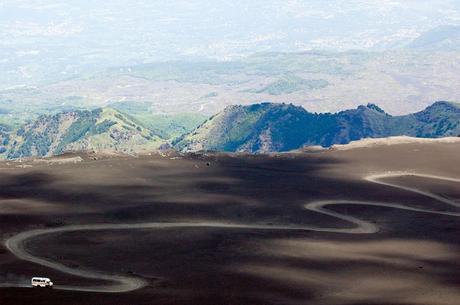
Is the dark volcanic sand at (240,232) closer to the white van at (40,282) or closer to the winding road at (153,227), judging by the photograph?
the winding road at (153,227)

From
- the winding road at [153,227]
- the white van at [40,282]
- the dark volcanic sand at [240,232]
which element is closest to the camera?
the white van at [40,282]

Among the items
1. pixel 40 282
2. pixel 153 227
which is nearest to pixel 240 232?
pixel 153 227

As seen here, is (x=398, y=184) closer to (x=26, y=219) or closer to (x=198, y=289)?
(x=26, y=219)

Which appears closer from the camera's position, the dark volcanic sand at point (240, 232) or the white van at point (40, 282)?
the white van at point (40, 282)

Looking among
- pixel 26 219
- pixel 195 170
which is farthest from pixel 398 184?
pixel 26 219

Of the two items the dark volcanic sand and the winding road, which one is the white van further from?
the dark volcanic sand

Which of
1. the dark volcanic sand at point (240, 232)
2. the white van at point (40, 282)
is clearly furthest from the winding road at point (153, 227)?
the dark volcanic sand at point (240, 232)

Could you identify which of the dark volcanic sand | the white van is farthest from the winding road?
the dark volcanic sand

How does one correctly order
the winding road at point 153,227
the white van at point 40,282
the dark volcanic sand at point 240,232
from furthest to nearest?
the winding road at point 153,227 → the dark volcanic sand at point 240,232 → the white van at point 40,282
